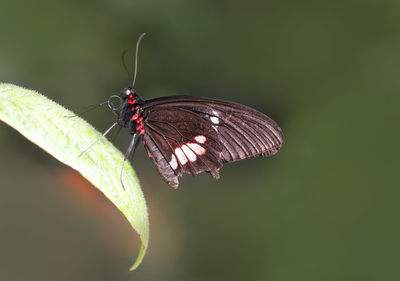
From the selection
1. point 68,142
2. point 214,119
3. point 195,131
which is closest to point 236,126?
point 214,119

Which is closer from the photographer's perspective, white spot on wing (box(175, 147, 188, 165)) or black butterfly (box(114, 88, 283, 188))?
black butterfly (box(114, 88, 283, 188))

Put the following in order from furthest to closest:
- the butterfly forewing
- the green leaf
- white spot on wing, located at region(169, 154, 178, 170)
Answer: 1. white spot on wing, located at region(169, 154, 178, 170)
2. the butterfly forewing
3. the green leaf

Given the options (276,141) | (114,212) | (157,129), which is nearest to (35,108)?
(157,129)

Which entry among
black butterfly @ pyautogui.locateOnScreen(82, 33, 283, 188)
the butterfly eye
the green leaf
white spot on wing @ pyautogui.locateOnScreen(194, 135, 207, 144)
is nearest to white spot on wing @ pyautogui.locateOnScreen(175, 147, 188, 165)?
black butterfly @ pyautogui.locateOnScreen(82, 33, 283, 188)

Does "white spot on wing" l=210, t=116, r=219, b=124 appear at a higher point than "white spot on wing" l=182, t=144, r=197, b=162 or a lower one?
higher

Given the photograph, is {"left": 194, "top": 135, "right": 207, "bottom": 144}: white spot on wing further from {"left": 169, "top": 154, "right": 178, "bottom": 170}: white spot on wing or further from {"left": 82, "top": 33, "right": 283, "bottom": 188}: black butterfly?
{"left": 169, "top": 154, "right": 178, "bottom": 170}: white spot on wing

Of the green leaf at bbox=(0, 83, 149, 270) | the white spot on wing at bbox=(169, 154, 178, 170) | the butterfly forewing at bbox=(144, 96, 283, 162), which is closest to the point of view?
the green leaf at bbox=(0, 83, 149, 270)

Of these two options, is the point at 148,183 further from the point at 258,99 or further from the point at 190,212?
the point at 258,99

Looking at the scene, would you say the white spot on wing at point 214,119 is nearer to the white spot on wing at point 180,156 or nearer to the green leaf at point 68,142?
the white spot on wing at point 180,156
